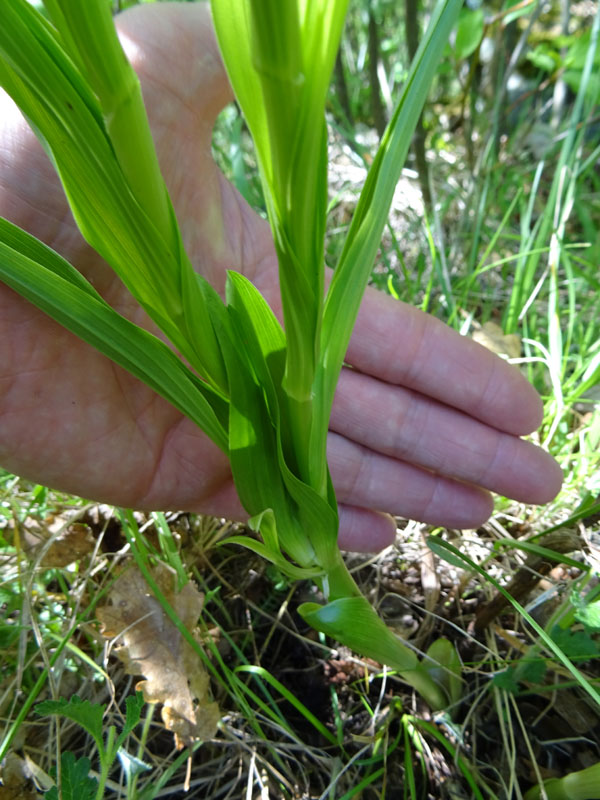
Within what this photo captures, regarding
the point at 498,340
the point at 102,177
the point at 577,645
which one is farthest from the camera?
the point at 498,340

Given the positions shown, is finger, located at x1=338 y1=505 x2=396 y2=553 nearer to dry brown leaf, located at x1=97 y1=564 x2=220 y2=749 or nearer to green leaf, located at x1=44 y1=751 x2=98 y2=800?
dry brown leaf, located at x1=97 y1=564 x2=220 y2=749

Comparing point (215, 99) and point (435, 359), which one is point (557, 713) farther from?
point (215, 99)

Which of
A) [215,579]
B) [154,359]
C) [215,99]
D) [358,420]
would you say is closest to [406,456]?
[358,420]

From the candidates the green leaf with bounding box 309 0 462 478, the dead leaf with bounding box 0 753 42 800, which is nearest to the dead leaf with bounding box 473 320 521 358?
the green leaf with bounding box 309 0 462 478

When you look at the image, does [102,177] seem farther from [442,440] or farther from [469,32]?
[469,32]

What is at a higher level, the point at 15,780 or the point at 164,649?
the point at 164,649

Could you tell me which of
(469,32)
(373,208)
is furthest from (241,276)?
(469,32)
